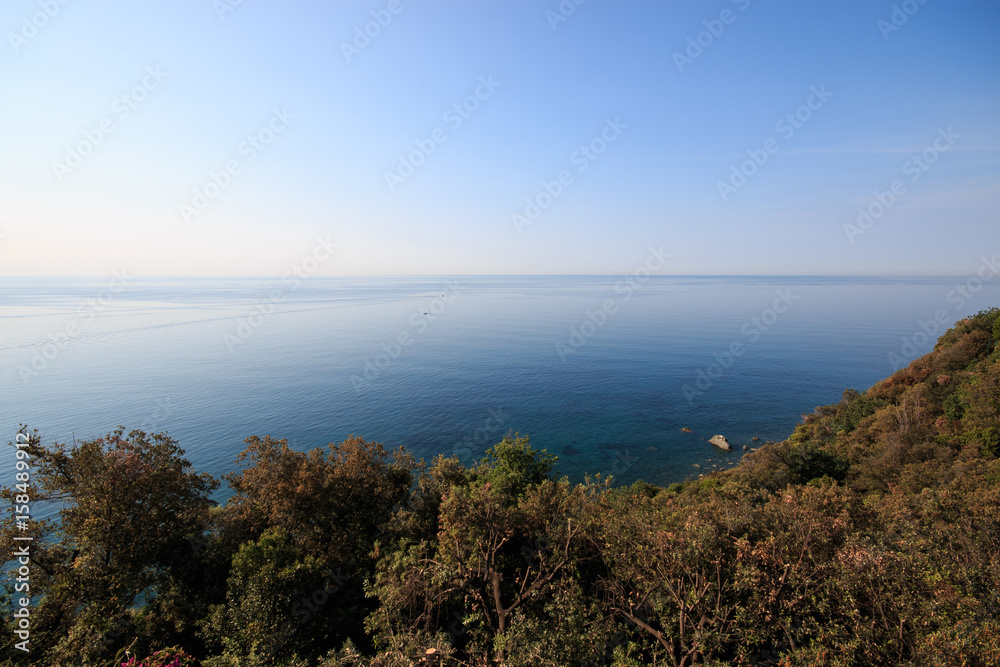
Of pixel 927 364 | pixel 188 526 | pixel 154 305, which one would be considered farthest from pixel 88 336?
pixel 927 364

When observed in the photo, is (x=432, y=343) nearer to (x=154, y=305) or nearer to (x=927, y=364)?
(x=927, y=364)

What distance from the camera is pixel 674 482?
4238cm

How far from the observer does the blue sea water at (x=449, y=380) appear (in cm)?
4828

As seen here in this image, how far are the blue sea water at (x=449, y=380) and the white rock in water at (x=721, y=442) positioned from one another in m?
1.04

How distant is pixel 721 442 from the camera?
49625 millimetres

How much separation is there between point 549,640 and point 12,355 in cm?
11260
